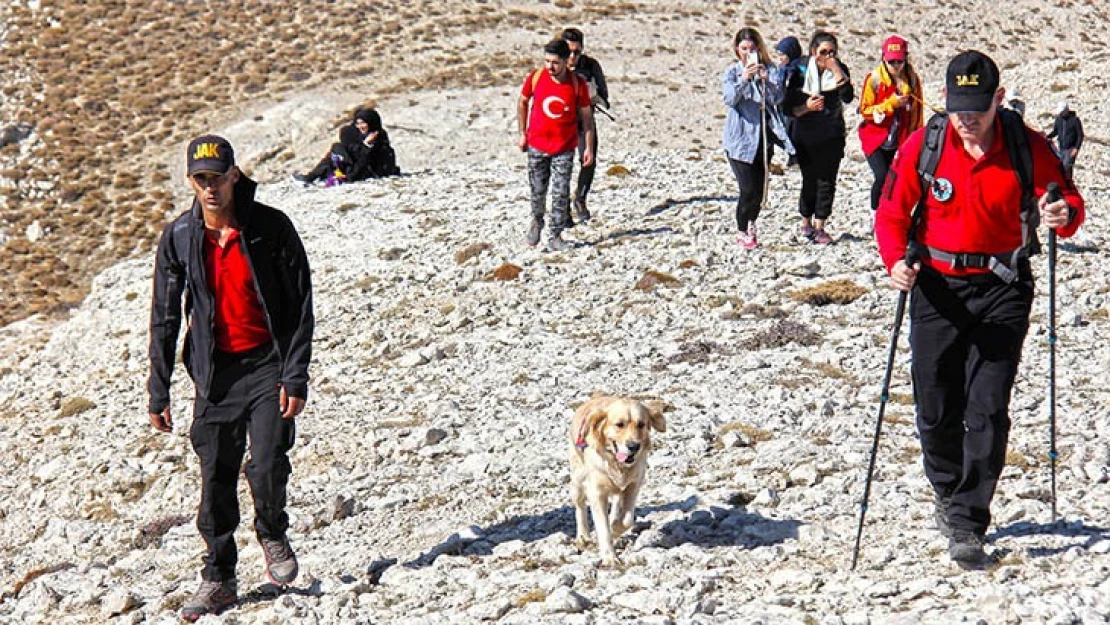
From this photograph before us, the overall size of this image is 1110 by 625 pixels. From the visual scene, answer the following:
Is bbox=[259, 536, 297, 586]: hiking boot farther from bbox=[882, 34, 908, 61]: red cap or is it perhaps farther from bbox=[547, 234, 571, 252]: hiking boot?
bbox=[547, 234, 571, 252]: hiking boot

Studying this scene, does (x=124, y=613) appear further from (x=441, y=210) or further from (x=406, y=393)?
(x=441, y=210)

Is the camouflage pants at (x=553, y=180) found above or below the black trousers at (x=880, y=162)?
below

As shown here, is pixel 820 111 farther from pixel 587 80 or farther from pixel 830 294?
pixel 587 80

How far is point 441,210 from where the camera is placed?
2070cm

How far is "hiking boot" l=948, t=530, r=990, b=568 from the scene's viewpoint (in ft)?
22.4

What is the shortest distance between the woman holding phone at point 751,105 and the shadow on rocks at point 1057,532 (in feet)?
25.7

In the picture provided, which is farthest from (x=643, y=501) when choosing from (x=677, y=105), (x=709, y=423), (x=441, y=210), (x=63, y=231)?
(x=677, y=105)

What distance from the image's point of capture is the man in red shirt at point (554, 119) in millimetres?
15961

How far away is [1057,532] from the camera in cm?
740

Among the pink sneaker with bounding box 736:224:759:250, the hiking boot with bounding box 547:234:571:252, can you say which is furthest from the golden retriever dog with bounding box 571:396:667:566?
the hiking boot with bounding box 547:234:571:252

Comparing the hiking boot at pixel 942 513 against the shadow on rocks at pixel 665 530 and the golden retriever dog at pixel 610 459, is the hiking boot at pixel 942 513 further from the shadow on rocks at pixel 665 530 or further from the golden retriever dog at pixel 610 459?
the golden retriever dog at pixel 610 459

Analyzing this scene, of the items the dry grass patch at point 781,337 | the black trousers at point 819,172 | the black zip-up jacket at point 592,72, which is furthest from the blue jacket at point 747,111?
the black zip-up jacket at point 592,72

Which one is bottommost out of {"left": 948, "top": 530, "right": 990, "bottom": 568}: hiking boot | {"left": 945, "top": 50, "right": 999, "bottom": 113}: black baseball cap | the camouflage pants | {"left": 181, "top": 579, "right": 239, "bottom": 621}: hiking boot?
{"left": 181, "top": 579, "right": 239, "bottom": 621}: hiking boot

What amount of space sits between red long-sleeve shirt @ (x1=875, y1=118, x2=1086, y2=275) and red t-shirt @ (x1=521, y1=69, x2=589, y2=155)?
9.51 metres
